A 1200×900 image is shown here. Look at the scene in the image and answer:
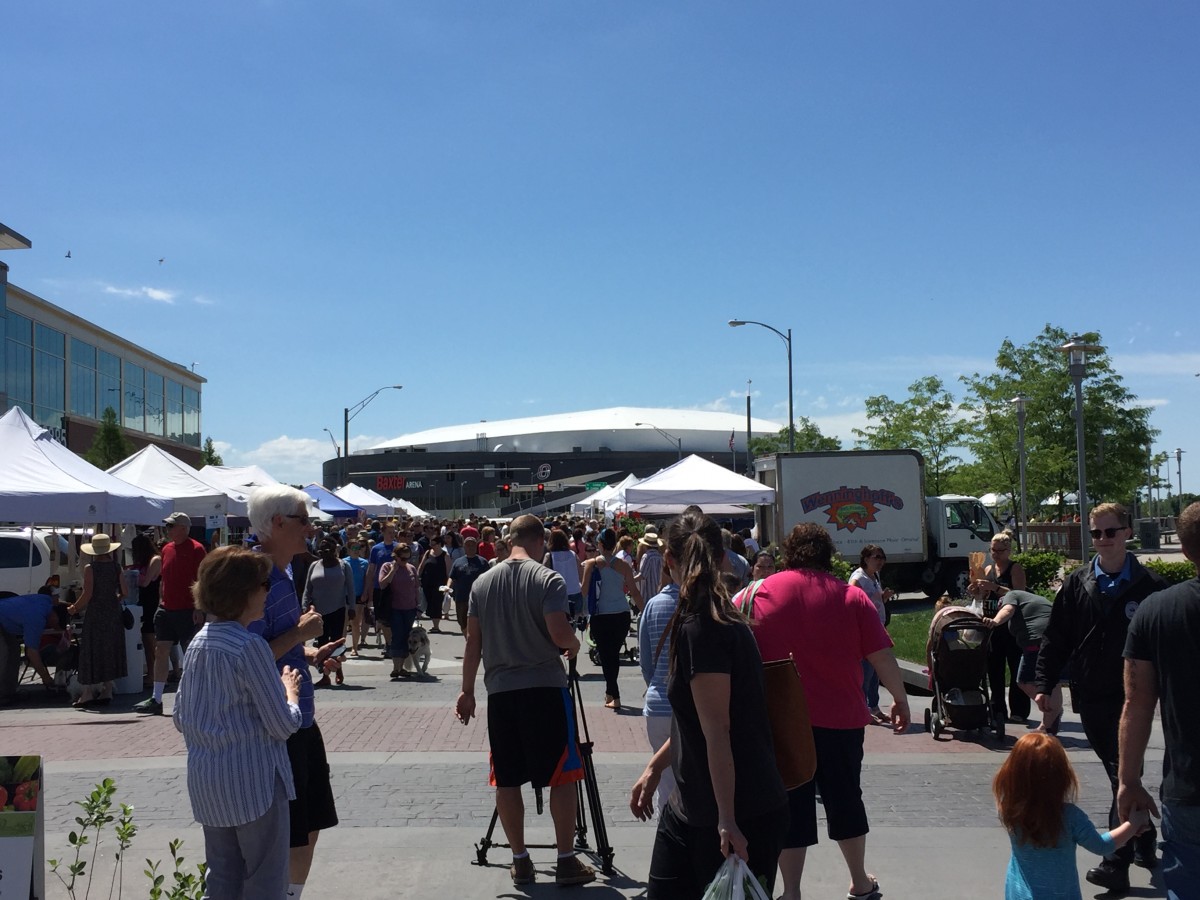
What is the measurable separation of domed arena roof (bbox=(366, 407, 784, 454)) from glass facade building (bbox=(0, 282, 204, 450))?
5798 cm

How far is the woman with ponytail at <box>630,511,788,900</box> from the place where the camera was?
11.5 feet

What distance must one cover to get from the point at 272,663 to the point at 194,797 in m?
0.52

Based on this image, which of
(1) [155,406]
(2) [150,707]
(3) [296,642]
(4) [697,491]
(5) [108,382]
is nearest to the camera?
(3) [296,642]

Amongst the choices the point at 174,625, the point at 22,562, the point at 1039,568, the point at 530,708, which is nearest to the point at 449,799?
the point at 530,708

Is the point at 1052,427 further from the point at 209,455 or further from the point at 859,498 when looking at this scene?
the point at 209,455

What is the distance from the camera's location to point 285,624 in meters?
4.32

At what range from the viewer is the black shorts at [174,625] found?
10797mm

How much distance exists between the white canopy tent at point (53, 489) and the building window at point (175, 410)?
64.2 meters

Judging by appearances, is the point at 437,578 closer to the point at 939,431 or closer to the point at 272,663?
the point at 272,663

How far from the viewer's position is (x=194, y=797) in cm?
375

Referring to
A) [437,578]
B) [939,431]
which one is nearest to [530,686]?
[437,578]

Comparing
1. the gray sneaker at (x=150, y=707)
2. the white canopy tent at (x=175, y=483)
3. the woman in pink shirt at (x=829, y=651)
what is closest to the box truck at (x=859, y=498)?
the white canopy tent at (x=175, y=483)

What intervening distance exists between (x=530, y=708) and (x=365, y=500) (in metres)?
32.6

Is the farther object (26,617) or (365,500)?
(365,500)
